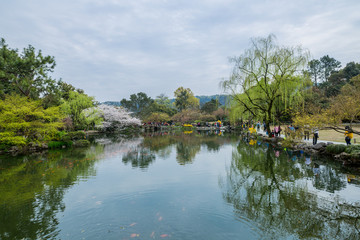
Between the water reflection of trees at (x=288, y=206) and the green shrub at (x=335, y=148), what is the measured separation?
2775 mm

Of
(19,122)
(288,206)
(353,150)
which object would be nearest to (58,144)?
(19,122)

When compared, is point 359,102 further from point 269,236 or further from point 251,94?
point 251,94

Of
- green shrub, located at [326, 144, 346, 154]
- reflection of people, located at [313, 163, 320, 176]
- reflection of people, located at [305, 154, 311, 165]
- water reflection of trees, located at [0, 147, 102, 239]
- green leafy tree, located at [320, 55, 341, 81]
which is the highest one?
green leafy tree, located at [320, 55, 341, 81]

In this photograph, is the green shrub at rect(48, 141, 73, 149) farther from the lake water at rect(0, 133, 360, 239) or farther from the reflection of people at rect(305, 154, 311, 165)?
the reflection of people at rect(305, 154, 311, 165)

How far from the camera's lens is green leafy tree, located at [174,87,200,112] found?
65650 mm

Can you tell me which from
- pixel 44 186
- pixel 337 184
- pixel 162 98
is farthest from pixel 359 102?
pixel 162 98

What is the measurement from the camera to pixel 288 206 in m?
5.00

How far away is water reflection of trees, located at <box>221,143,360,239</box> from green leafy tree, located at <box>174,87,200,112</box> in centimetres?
5706

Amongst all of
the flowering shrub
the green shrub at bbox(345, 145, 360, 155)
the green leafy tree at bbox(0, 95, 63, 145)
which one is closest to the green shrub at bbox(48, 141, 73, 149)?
the green leafy tree at bbox(0, 95, 63, 145)

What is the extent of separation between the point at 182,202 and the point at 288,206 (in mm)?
2661

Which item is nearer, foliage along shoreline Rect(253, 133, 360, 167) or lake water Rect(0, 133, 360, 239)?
lake water Rect(0, 133, 360, 239)

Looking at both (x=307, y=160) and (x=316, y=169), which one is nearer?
(x=316, y=169)

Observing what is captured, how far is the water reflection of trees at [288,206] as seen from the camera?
3.93 m

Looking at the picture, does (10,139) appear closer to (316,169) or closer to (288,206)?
(288,206)
